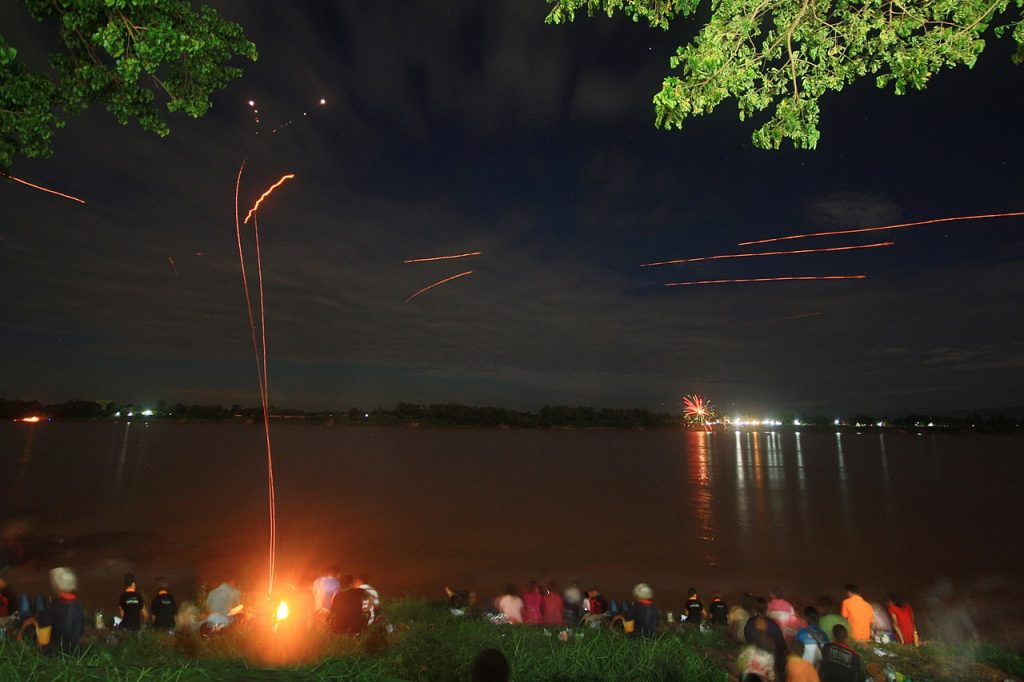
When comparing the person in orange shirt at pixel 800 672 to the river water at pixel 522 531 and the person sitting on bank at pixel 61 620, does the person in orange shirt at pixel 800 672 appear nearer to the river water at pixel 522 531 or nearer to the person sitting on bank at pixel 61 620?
the person sitting on bank at pixel 61 620

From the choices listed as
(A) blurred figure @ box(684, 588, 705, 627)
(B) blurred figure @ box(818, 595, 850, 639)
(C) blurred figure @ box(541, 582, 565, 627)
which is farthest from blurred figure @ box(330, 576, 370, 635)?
(A) blurred figure @ box(684, 588, 705, 627)

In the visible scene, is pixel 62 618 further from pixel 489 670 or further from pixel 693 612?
pixel 693 612

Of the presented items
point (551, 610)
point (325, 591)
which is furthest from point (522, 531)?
point (325, 591)

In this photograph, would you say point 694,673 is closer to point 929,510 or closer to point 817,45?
point 817,45

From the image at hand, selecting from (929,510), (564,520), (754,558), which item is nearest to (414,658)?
(754,558)

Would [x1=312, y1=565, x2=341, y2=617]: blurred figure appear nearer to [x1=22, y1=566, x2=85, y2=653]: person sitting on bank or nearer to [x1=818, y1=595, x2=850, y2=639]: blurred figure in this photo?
[x1=22, y1=566, x2=85, y2=653]: person sitting on bank

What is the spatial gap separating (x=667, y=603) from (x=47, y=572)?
21185 mm

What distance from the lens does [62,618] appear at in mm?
7953

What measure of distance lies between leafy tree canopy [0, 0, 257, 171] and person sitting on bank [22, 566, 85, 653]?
5734 millimetres

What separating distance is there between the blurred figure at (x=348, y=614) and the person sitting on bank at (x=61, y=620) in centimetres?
346

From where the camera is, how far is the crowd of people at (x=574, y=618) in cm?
795

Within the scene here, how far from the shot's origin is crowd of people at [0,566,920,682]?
26.1ft

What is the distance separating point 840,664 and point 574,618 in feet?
25.5

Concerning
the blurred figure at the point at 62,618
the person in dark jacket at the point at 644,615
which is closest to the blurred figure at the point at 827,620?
the person in dark jacket at the point at 644,615
